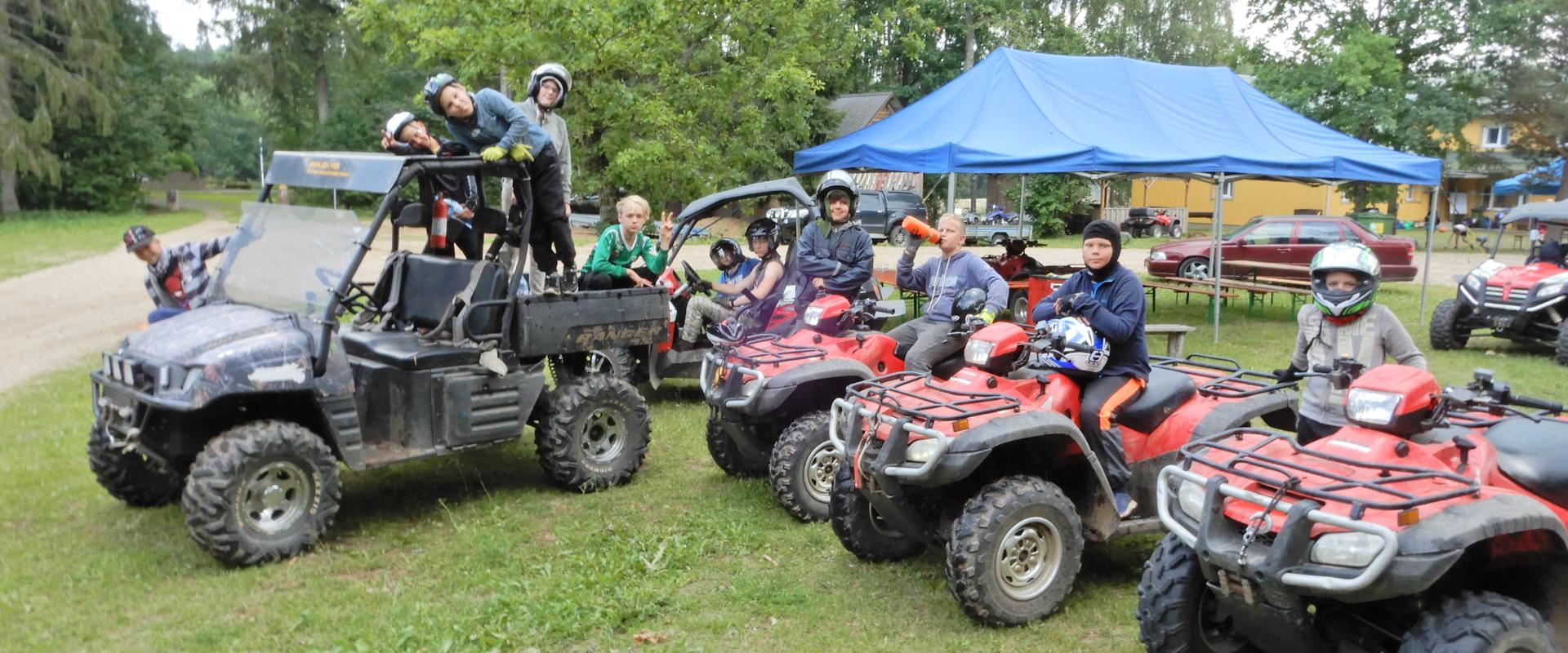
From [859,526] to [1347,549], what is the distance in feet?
8.03

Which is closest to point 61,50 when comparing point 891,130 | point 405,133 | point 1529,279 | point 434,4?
point 434,4

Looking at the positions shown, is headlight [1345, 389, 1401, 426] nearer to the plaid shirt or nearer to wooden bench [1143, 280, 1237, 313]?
the plaid shirt

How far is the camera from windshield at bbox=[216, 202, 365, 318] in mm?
5734

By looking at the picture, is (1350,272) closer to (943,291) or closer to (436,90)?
(943,291)

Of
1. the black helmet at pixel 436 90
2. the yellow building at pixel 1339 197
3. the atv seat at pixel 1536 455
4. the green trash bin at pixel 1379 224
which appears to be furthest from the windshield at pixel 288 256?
the yellow building at pixel 1339 197

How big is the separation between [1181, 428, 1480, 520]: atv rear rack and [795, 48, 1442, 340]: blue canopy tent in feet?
27.3

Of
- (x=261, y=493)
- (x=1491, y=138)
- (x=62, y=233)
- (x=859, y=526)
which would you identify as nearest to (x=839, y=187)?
(x=859, y=526)

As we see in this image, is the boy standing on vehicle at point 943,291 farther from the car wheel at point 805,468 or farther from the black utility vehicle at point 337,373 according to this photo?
the black utility vehicle at point 337,373

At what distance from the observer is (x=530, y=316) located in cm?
649

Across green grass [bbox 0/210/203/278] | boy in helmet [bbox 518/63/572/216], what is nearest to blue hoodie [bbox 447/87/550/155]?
boy in helmet [bbox 518/63/572/216]

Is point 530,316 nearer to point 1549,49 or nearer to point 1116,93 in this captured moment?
point 1116,93

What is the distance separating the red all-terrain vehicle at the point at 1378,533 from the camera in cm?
328

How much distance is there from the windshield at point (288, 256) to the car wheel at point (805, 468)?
8.13 ft

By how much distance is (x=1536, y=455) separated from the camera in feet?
12.4
